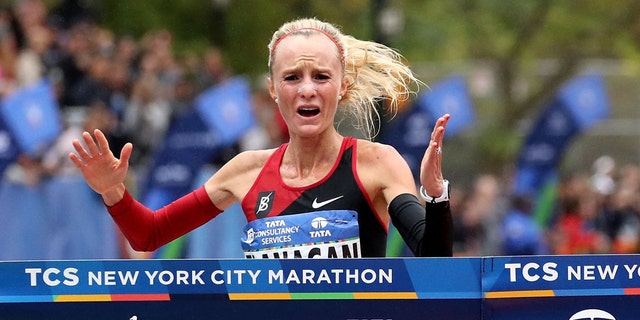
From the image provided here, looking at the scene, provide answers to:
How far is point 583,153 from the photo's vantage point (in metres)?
30.1

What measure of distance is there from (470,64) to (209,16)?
738cm

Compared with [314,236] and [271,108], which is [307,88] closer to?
[314,236]

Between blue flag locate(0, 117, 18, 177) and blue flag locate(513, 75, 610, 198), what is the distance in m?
8.12

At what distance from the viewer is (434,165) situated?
15.7ft

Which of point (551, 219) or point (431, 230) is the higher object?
point (551, 219)

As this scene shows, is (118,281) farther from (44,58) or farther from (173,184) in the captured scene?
(44,58)

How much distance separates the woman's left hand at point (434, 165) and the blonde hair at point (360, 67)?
700 mm

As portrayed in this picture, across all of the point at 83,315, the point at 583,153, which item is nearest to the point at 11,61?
the point at 83,315

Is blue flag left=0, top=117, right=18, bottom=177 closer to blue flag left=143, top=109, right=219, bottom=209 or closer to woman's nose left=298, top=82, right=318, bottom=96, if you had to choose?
blue flag left=143, top=109, right=219, bottom=209

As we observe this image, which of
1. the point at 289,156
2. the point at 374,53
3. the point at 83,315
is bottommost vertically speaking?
the point at 83,315

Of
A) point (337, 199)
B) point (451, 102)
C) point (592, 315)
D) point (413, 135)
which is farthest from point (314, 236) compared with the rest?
point (451, 102)

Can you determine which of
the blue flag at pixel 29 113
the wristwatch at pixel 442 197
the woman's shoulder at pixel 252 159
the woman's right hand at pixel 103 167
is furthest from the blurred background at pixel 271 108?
the wristwatch at pixel 442 197

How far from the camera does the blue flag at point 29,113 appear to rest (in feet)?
38.5

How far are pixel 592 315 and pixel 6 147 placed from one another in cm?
827
